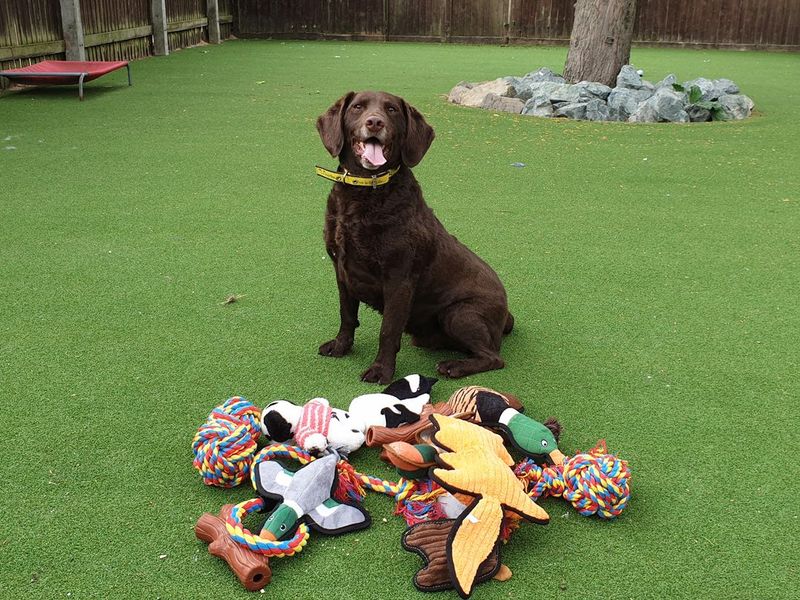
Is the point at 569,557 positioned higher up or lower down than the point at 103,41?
lower down

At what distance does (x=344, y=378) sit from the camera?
3424 mm

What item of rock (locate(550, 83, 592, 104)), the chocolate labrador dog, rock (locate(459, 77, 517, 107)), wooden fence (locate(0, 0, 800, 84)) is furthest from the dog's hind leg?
wooden fence (locate(0, 0, 800, 84))

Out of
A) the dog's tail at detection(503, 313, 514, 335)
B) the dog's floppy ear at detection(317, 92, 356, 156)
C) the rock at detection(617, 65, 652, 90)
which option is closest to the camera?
the dog's floppy ear at detection(317, 92, 356, 156)

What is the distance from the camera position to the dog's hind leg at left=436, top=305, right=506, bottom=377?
3.48 m

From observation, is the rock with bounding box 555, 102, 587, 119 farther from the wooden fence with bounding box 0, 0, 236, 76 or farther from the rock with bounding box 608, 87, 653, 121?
the wooden fence with bounding box 0, 0, 236, 76

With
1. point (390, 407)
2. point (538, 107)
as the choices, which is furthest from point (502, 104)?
point (390, 407)

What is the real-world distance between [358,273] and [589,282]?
1.76 metres

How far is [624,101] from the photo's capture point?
32.9ft

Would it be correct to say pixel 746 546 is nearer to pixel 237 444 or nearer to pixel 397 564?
pixel 397 564

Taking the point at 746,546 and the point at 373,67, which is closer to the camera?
the point at 746,546

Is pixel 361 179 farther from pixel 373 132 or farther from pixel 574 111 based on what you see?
pixel 574 111

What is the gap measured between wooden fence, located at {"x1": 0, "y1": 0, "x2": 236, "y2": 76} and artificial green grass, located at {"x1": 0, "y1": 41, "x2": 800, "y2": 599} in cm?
264

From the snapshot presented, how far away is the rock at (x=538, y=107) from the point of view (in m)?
10.0

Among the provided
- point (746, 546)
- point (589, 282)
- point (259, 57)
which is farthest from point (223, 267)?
point (259, 57)
